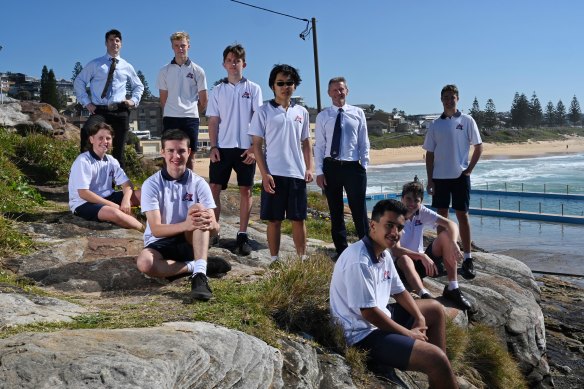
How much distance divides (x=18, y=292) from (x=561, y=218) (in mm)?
24040

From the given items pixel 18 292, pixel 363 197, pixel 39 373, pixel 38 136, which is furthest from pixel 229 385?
pixel 38 136

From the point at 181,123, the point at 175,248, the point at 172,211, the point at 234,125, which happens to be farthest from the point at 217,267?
the point at 181,123

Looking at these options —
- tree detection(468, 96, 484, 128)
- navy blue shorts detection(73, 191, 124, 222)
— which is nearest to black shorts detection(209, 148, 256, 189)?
navy blue shorts detection(73, 191, 124, 222)

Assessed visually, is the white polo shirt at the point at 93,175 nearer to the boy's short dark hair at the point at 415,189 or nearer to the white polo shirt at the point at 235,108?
the white polo shirt at the point at 235,108

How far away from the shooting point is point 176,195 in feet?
18.4

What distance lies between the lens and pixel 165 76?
24.4 feet

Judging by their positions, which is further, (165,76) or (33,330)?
(165,76)

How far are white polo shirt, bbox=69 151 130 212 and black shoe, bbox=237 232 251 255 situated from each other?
1.30 m

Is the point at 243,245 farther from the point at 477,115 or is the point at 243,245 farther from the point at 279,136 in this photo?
the point at 477,115

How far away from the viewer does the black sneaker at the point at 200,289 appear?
4.96m

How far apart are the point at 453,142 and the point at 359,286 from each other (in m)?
3.38

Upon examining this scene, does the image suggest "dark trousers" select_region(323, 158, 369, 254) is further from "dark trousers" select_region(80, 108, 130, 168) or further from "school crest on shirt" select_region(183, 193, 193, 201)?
"dark trousers" select_region(80, 108, 130, 168)

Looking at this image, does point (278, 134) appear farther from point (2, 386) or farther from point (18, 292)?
point (2, 386)

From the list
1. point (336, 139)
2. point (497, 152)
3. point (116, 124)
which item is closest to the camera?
point (336, 139)
